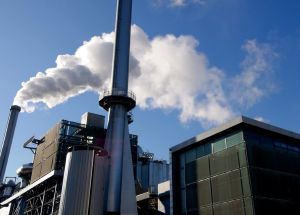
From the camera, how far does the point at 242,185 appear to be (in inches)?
1176

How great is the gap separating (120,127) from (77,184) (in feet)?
34.5

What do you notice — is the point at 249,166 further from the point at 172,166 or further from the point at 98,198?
the point at 98,198

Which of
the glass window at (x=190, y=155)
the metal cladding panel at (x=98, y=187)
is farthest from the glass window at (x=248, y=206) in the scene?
the metal cladding panel at (x=98, y=187)

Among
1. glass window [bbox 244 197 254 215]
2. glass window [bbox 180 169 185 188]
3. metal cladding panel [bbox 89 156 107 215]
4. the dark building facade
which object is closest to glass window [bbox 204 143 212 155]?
the dark building facade

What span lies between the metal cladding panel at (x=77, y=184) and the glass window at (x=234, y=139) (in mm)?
15783

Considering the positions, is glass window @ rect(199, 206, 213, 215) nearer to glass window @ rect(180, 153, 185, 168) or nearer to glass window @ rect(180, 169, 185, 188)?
glass window @ rect(180, 169, 185, 188)

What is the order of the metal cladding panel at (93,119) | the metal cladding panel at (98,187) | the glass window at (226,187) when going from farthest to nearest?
the metal cladding panel at (93,119) < the metal cladding panel at (98,187) < the glass window at (226,187)

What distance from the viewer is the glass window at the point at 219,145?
33.4 m

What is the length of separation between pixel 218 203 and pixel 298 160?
344 inches

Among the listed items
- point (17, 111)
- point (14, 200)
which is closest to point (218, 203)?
point (14, 200)

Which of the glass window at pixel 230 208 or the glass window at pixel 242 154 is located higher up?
the glass window at pixel 242 154

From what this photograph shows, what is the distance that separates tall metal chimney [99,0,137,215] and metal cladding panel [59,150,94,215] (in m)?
4.06

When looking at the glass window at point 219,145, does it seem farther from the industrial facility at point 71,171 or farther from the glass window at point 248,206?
the industrial facility at point 71,171

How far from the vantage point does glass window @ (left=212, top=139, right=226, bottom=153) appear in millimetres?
33447
